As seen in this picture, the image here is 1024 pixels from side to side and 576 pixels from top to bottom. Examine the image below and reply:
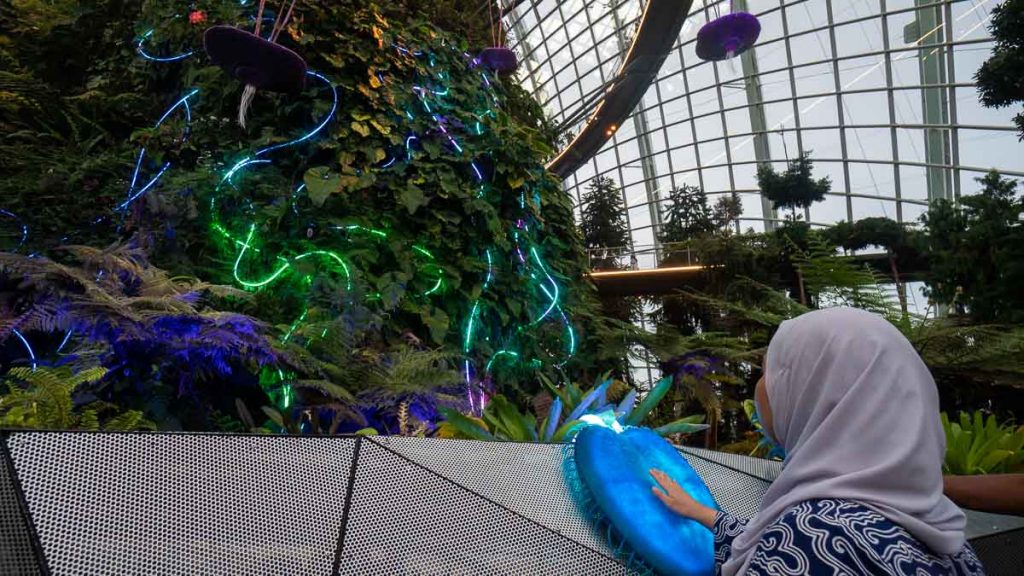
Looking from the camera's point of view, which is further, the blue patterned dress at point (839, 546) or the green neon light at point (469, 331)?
the green neon light at point (469, 331)

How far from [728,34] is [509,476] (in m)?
7.28

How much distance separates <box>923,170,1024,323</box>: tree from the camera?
21.7ft

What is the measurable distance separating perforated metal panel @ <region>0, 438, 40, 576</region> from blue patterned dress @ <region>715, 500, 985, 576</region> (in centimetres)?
109

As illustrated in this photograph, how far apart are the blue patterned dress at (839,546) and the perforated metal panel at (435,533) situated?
1.23ft

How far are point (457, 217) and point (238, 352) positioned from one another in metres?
2.12

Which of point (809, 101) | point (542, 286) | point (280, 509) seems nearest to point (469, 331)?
point (542, 286)

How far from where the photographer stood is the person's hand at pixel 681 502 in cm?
140

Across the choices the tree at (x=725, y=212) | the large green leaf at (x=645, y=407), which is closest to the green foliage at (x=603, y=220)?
the tree at (x=725, y=212)

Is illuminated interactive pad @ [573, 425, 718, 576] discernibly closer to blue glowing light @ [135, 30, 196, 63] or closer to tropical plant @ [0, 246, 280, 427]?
tropical plant @ [0, 246, 280, 427]

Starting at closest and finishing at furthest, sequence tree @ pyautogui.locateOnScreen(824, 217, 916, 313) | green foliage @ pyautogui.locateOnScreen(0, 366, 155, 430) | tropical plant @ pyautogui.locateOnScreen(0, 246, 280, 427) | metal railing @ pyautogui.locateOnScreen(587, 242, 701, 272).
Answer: green foliage @ pyautogui.locateOnScreen(0, 366, 155, 430)
tropical plant @ pyautogui.locateOnScreen(0, 246, 280, 427)
tree @ pyautogui.locateOnScreen(824, 217, 916, 313)
metal railing @ pyautogui.locateOnScreen(587, 242, 701, 272)

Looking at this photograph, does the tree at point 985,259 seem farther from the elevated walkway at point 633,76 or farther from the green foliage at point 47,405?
the green foliage at point 47,405

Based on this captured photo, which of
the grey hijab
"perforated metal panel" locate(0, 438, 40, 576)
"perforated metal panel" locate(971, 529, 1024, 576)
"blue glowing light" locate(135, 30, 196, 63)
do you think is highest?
"blue glowing light" locate(135, 30, 196, 63)

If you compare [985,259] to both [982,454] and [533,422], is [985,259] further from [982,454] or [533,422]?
[533,422]

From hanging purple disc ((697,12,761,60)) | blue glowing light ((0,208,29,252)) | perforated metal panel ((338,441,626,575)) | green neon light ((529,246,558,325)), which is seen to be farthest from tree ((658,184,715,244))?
perforated metal panel ((338,441,626,575))
